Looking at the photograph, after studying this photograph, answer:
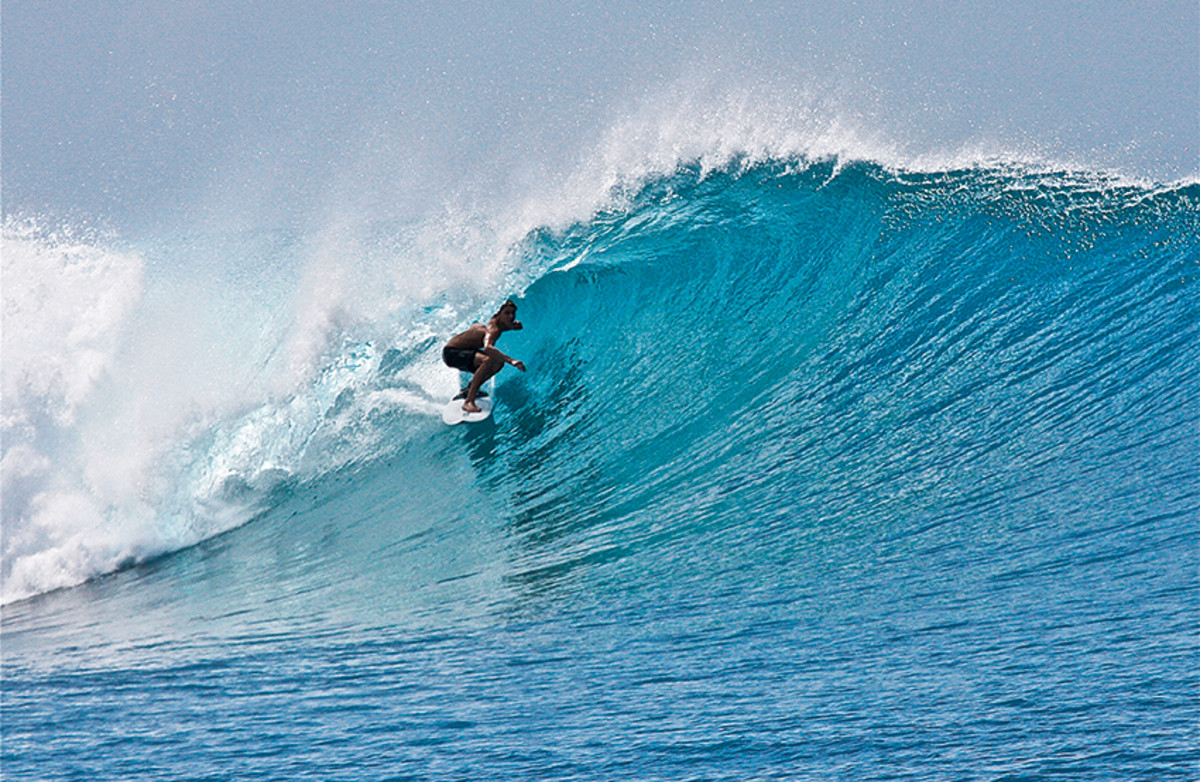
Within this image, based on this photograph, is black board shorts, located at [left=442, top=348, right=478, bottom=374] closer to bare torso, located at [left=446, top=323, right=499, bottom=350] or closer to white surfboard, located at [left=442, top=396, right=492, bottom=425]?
bare torso, located at [left=446, top=323, right=499, bottom=350]

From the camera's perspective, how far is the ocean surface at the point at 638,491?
4656 mm

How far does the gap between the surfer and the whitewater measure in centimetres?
63

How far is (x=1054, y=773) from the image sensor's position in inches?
150

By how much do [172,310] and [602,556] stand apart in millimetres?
7236

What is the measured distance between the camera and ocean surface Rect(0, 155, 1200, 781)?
4656 mm

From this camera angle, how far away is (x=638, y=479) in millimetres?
8219

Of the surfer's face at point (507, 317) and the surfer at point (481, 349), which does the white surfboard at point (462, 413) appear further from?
the surfer's face at point (507, 317)

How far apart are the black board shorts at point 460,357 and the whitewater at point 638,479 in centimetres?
68

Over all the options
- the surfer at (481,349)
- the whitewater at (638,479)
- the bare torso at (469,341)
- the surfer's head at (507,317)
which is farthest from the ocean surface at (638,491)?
the surfer's head at (507,317)

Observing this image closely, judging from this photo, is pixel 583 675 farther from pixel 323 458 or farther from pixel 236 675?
pixel 323 458

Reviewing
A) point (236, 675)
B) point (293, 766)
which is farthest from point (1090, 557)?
point (236, 675)

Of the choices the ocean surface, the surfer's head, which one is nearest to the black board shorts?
the surfer's head

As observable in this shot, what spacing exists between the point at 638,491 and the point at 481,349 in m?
2.24

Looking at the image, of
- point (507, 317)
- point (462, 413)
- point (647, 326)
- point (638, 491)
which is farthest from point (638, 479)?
point (647, 326)
